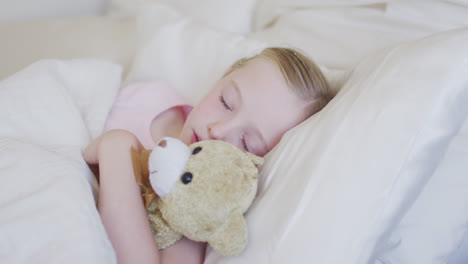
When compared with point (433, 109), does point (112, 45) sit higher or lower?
lower

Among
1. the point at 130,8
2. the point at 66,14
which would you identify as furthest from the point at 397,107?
the point at 66,14

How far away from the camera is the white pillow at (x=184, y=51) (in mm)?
1087

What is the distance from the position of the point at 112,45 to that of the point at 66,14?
1.83 feet

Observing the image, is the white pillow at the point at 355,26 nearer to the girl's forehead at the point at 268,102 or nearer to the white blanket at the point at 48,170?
the girl's forehead at the point at 268,102

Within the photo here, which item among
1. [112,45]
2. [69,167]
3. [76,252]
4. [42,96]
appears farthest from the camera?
[112,45]

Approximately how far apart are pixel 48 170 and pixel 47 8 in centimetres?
144

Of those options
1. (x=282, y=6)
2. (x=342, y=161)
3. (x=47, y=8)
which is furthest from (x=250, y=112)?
(x=47, y=8)

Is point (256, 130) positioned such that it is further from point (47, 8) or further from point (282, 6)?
point (47, 8)

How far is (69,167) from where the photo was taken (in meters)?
0.61

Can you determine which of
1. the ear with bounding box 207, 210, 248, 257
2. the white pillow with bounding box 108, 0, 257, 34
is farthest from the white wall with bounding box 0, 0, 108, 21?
the ear with bounding box 207, 210, 248, 257

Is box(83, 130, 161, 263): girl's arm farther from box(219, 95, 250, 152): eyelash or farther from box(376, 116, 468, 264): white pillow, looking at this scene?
box(376, 116, 468, 264): white pillow

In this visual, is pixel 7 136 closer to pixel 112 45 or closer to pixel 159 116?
pixel 159 116

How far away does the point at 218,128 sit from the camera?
2.31ft

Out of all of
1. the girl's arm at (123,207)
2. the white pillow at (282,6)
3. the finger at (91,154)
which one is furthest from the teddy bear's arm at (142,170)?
the white pillow at (282,6)
